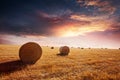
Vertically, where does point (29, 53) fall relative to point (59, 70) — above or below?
above

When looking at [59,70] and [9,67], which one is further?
[9,67]

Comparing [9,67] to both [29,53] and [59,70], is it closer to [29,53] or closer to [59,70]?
[29,53]

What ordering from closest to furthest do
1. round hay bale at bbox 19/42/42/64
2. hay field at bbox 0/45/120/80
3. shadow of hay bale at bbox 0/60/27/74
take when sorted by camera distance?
1. hay field at bbox 0/45/120/80
2. shadow of hay bale at bbox 0/60/27/74
3. round hay bale at bbox 19/42/42/64

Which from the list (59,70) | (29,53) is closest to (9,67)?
(29,53)

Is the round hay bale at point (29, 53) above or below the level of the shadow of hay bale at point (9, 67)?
above

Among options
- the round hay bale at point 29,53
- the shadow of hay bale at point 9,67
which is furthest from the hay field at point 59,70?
the round hay bale at point 29,53

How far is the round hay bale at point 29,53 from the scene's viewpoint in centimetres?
1731

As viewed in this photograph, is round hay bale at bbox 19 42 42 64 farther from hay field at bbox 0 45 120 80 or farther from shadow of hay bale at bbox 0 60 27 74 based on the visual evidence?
shadow of hay bale at bbox 0 60 27 74

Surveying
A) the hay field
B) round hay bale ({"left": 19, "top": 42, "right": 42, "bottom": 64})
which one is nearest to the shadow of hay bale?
the hay field

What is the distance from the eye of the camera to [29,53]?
1756 cm

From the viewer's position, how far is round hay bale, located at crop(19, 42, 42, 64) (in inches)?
682

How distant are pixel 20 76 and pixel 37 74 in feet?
4.18

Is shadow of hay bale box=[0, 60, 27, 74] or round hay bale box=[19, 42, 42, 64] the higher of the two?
round hay bale box=[19, 42, 42, 64]

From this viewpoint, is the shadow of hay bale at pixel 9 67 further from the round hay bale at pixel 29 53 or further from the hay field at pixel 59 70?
the round hay bale at pixel 29 53
